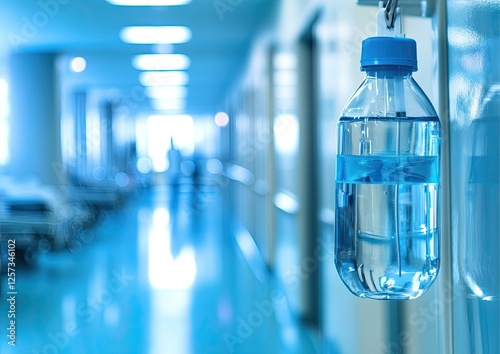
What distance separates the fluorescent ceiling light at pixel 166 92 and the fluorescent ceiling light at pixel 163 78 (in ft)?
3.12

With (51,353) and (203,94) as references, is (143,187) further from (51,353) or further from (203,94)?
(51,353)

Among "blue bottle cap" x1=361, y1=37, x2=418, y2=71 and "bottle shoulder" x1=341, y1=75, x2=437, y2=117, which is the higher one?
"blue bottle cap" x1=361, y1=37, x2=418, y2=71

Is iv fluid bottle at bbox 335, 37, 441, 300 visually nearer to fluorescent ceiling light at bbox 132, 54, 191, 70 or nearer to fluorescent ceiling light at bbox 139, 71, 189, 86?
fluorescent ceiling light at bbox 132, 54, 191, 70

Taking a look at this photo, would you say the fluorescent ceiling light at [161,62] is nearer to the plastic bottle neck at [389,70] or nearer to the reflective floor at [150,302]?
the reflective floor at [150,302]

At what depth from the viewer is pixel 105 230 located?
11.8 meters

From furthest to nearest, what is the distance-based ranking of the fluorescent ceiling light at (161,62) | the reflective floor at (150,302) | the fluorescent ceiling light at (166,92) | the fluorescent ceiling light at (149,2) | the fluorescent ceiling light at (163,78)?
the fluorescent ceiling light at (166,92)
the fluorescent ceiling light at (163,78)
the fluorescent ceiling light at (161,62)
the fluorescent ceiling light at (149,2)
the reflective floor at (150,302)

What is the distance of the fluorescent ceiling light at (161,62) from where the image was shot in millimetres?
11016

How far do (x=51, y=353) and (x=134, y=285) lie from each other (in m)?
2.36

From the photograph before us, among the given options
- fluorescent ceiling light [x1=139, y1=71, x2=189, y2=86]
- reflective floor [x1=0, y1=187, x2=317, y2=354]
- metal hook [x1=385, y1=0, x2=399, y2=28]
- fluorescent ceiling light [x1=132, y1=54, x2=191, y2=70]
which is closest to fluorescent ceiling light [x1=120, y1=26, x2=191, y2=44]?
fluorescent ceiling light [x1=132, y1=54, x2=191, y2=70]

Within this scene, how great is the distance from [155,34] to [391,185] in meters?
7.86

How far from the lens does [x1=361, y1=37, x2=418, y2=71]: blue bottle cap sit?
1122mm

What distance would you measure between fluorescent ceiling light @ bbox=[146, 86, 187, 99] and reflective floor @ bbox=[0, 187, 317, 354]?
22.8 ft

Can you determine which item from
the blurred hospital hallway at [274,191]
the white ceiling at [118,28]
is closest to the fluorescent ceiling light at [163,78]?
the blurred hospital hallway at [274,191]

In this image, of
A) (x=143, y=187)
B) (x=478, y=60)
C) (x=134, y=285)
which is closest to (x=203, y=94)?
(x=143, y=187)
